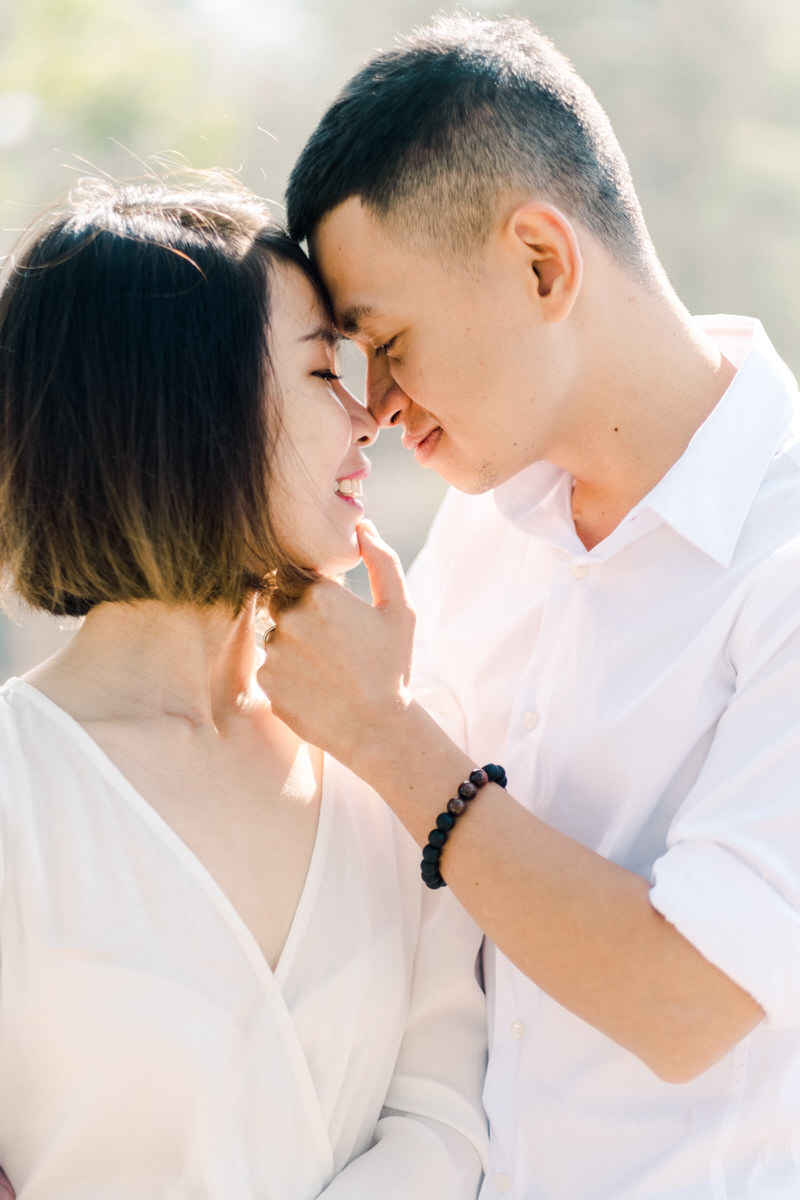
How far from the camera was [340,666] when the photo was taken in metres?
1.33

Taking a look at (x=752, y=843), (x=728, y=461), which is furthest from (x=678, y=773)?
(x=728, y=461)

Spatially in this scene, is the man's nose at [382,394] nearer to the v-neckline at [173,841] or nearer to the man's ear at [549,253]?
the man's ear at [549,253]

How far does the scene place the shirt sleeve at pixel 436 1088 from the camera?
124 centimetres

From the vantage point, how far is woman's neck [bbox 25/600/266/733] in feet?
4.19

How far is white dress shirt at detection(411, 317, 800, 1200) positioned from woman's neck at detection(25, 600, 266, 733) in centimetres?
41

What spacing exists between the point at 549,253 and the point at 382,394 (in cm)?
31

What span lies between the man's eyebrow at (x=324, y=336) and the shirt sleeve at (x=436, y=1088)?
75 centimetres

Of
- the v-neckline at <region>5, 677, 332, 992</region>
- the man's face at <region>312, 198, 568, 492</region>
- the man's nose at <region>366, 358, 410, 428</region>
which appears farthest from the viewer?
the man's nose at <region>366, 358, 410, 428</region>

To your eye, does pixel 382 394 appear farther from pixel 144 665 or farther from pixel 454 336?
pixel 144 665

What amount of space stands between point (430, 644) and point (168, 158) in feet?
2.75

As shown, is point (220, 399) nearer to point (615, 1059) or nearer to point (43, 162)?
point (615, 1059)

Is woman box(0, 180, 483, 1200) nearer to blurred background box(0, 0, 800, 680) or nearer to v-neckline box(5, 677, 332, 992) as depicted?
v-neckline box(5, 677, 332, 992)

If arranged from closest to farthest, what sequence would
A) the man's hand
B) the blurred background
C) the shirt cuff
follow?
the shirt cuff → the man's hand → the blurred background

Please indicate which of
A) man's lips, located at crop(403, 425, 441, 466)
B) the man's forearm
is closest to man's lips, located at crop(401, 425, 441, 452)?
man's lips, located at crop(403, 425, 441, 466)
